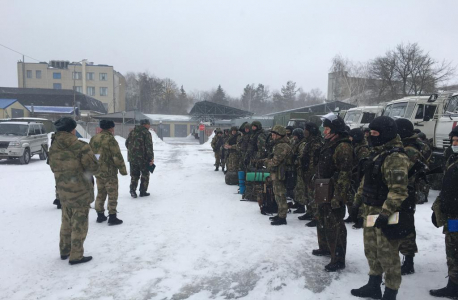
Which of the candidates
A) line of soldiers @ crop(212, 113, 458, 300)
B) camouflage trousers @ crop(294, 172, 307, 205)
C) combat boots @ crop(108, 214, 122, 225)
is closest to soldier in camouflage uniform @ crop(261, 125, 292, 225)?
line of soldiers @ crop(212, 113, 458, 300)

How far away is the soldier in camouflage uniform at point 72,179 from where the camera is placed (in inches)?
164

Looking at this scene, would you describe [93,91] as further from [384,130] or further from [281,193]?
[384,130]

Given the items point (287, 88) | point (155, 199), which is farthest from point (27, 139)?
point (287, 88)

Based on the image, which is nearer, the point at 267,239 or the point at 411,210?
the point at 411,210

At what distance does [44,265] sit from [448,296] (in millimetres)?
5011

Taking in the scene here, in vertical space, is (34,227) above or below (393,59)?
below

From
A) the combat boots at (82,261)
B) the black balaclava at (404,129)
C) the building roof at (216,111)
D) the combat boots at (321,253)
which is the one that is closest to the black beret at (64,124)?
the combat boots at (82,261)

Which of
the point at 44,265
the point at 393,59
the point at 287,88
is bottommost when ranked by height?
the point at 44,265

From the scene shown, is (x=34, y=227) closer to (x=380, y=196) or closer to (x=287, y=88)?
(x=380, y=196)

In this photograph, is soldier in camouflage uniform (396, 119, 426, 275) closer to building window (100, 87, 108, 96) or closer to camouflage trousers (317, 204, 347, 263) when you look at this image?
camouflage trousers (317, 204, 347, 263)

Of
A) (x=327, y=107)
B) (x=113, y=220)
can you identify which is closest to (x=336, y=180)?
(x=113, y=220)

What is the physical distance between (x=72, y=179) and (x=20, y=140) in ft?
41.4

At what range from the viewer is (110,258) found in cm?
444

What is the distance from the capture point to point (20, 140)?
14219mm
